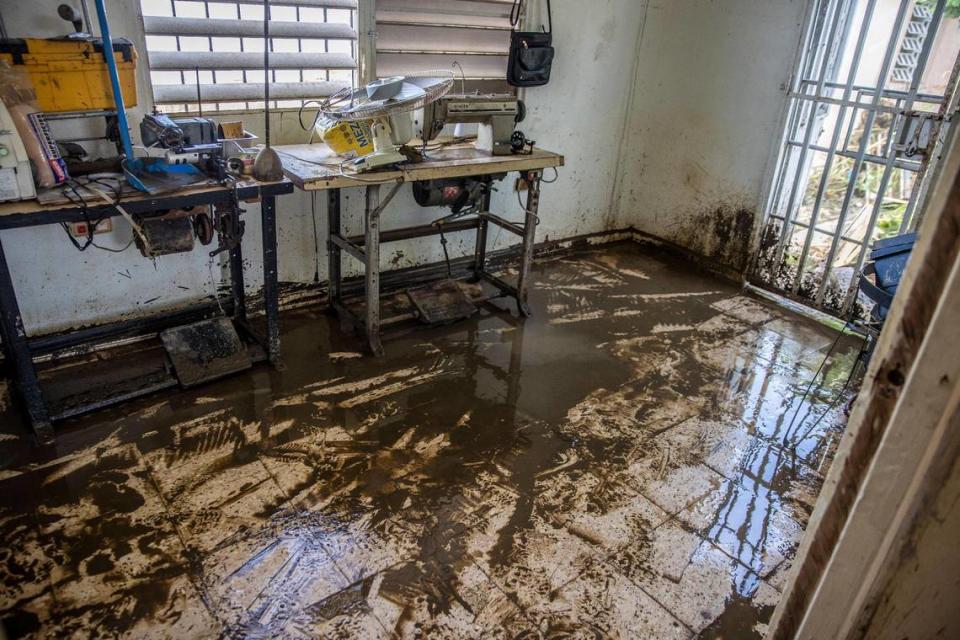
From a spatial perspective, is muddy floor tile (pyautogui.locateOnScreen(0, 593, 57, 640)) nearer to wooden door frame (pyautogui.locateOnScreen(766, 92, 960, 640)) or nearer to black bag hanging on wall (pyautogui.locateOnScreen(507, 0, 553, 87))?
wooden door frame (pyautogui.locateOnScreen(766, 92, 960, 640))

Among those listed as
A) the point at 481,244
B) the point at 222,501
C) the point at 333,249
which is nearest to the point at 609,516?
the point at 222,501

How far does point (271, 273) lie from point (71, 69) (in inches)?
42.7

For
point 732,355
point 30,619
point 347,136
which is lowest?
point 30,619

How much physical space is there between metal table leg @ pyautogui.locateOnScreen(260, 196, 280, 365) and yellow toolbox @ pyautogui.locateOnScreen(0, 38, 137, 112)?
67 cm

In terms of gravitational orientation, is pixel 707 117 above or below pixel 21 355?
above

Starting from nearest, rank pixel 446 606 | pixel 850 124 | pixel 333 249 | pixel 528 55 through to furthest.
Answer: pixel 446 606 → pixel 333 249 → pixel 850 124 → pixel 528 55

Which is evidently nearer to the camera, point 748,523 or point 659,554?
point 659,554

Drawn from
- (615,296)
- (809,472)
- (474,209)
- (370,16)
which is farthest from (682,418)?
(370,16)

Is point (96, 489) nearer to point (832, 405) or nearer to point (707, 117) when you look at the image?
point (832, 405)

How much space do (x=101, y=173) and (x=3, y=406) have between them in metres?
1.09

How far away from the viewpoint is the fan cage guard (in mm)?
Answer: 2799

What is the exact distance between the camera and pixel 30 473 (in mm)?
2393

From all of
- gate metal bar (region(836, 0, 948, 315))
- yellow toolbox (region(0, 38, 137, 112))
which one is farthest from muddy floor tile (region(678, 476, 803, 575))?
yellow toolbox (region(0, 38, 137, 112))

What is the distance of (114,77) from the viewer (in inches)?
98.2
